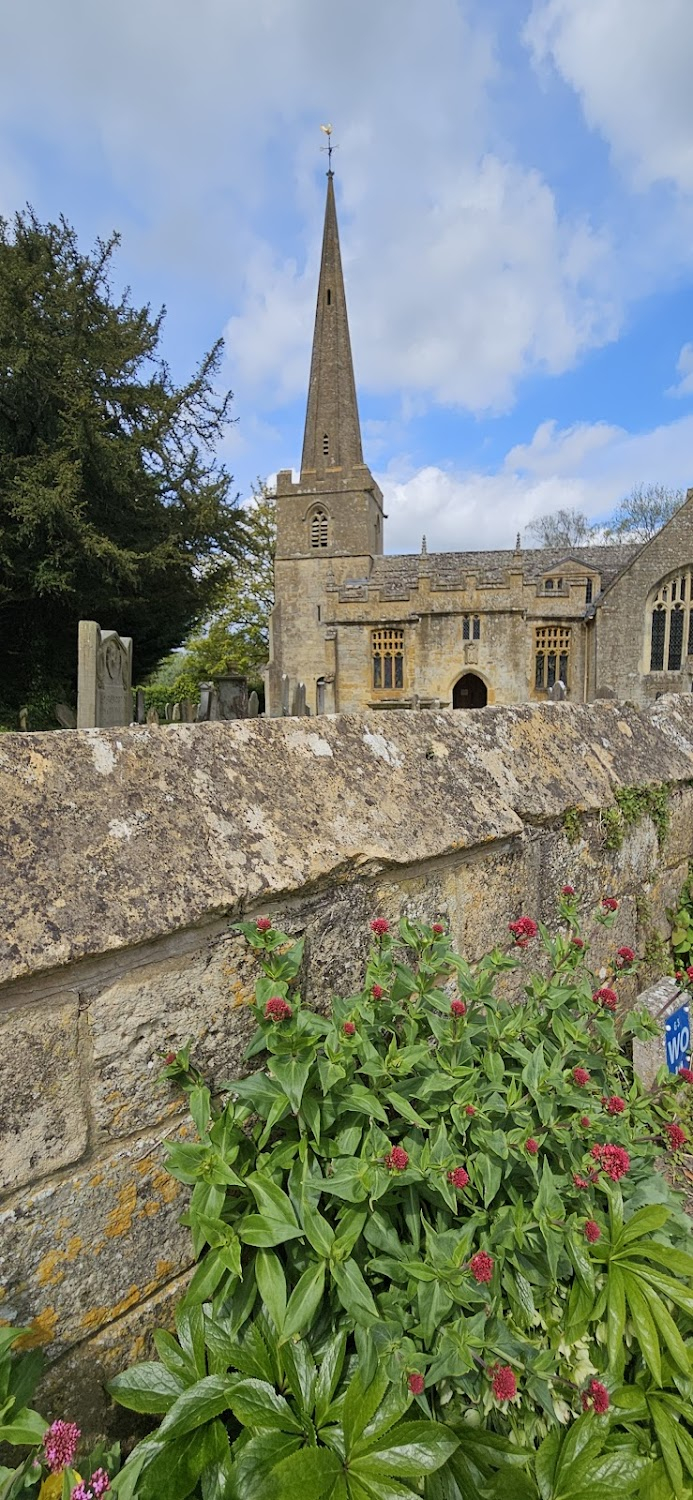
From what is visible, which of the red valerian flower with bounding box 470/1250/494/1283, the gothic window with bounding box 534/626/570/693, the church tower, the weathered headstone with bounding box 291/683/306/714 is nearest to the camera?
the red valerian flower with bounding box 470/1250/494/1283

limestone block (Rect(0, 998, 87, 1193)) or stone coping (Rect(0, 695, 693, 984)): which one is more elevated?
stone coping (Rect(0, 695, 693, 984))

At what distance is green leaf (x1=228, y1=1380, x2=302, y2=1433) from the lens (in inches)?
37.6

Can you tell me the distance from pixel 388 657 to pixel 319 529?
7.59 metres

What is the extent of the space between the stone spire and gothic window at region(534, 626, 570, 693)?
11950 mm

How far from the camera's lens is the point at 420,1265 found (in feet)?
3.40

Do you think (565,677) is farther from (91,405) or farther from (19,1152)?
(19,1152)

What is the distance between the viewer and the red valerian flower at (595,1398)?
1.06 metres

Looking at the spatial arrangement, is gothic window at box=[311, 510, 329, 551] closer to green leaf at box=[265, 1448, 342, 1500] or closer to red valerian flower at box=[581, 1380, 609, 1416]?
red valerian flower at box=[581, 1380, 609, 1416]

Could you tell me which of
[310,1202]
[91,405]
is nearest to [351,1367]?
[310,1202]

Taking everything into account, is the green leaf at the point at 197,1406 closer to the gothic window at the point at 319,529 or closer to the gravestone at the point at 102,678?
the gravestone at the point at 102,678

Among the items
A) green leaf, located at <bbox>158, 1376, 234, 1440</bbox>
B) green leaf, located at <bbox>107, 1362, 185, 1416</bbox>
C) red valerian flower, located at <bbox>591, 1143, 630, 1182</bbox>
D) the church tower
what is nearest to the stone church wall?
green leaf, located at <bbox>107, 1362, 185, 1416</bbox>

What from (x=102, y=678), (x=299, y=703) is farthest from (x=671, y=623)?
(x=102, y=678)

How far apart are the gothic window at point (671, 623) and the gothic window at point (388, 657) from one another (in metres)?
9.07

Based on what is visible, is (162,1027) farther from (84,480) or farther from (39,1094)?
(84,480)
